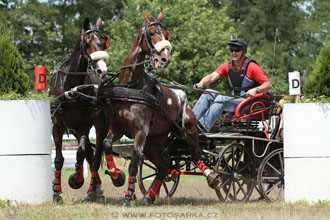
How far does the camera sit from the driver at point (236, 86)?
10.8 meters

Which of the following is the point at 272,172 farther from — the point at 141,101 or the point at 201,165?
the point at 141,101

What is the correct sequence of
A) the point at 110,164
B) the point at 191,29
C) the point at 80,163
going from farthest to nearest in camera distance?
1. the point at 191,29
2. the point at 80,163
3. the point at 110,164

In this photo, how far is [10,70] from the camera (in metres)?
9.20

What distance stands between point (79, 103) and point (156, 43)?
1414 mm

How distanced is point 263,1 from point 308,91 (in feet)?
99.7

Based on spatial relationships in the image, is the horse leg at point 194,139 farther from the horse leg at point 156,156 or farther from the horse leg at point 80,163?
the horse leg at point 80,163

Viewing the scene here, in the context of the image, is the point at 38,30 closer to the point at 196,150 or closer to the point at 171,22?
the point at 171,22

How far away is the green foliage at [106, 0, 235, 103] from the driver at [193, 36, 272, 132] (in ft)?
49.2

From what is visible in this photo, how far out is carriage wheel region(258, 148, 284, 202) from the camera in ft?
35.2

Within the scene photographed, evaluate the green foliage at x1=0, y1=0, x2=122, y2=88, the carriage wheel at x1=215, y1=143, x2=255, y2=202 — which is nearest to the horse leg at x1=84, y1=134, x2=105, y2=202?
the carriage wheel at x1=215, y1=143, x2=255, y2=202

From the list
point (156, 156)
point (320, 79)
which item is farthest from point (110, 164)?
point (320, 79)

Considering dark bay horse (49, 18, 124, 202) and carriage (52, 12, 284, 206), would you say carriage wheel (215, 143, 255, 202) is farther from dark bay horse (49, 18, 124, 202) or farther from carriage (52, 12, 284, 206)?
dark bay horse (49, 18, 124, 202)

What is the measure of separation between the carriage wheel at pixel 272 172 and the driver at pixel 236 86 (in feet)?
3.09

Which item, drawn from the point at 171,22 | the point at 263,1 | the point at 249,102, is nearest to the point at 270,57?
the point at 263,1
